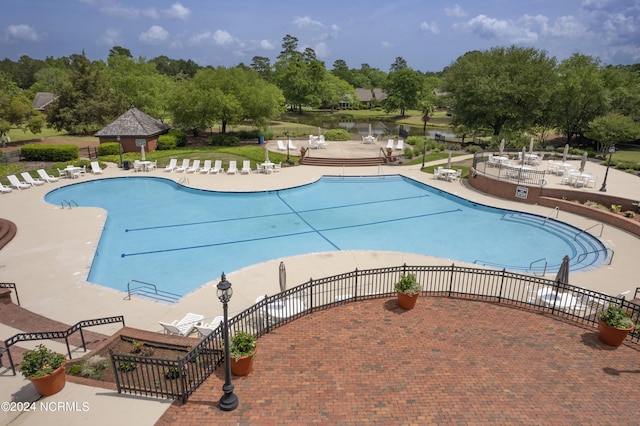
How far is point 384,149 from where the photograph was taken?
36.1 m

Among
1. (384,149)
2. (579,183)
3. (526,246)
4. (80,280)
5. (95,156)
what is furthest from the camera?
(384,149)

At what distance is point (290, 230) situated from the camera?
764 inches

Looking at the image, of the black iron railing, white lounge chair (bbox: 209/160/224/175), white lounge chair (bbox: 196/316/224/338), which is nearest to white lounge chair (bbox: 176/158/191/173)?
white lounge chair (bbox: 209/160/224/175)

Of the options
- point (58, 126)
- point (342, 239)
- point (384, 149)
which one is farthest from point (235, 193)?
point (58, 126)

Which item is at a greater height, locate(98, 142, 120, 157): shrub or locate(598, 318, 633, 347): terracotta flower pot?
locate(98, 142, 120, 157): shrub

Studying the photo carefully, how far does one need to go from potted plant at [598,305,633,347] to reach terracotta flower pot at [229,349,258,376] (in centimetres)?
834

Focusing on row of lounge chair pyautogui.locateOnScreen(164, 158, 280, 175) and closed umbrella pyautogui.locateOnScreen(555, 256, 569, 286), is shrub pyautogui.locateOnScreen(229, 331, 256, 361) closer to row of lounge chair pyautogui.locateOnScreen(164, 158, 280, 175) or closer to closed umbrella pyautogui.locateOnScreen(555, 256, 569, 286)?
closed umbrella pyautogui.locateOnScreen(555, 256, 569, 286)

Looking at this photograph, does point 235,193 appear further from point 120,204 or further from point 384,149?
point 384,149

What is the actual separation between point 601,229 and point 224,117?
30.7m

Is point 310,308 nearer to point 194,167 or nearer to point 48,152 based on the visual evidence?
point 194,167

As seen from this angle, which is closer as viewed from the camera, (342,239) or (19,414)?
(19,414)

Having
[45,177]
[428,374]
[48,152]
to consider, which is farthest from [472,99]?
[48,152]

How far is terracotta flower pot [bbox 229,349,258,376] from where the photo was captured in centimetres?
767

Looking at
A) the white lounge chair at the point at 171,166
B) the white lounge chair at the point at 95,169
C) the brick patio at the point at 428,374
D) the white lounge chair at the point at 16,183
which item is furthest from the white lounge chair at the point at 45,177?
the brick patio at the point at 428,374
